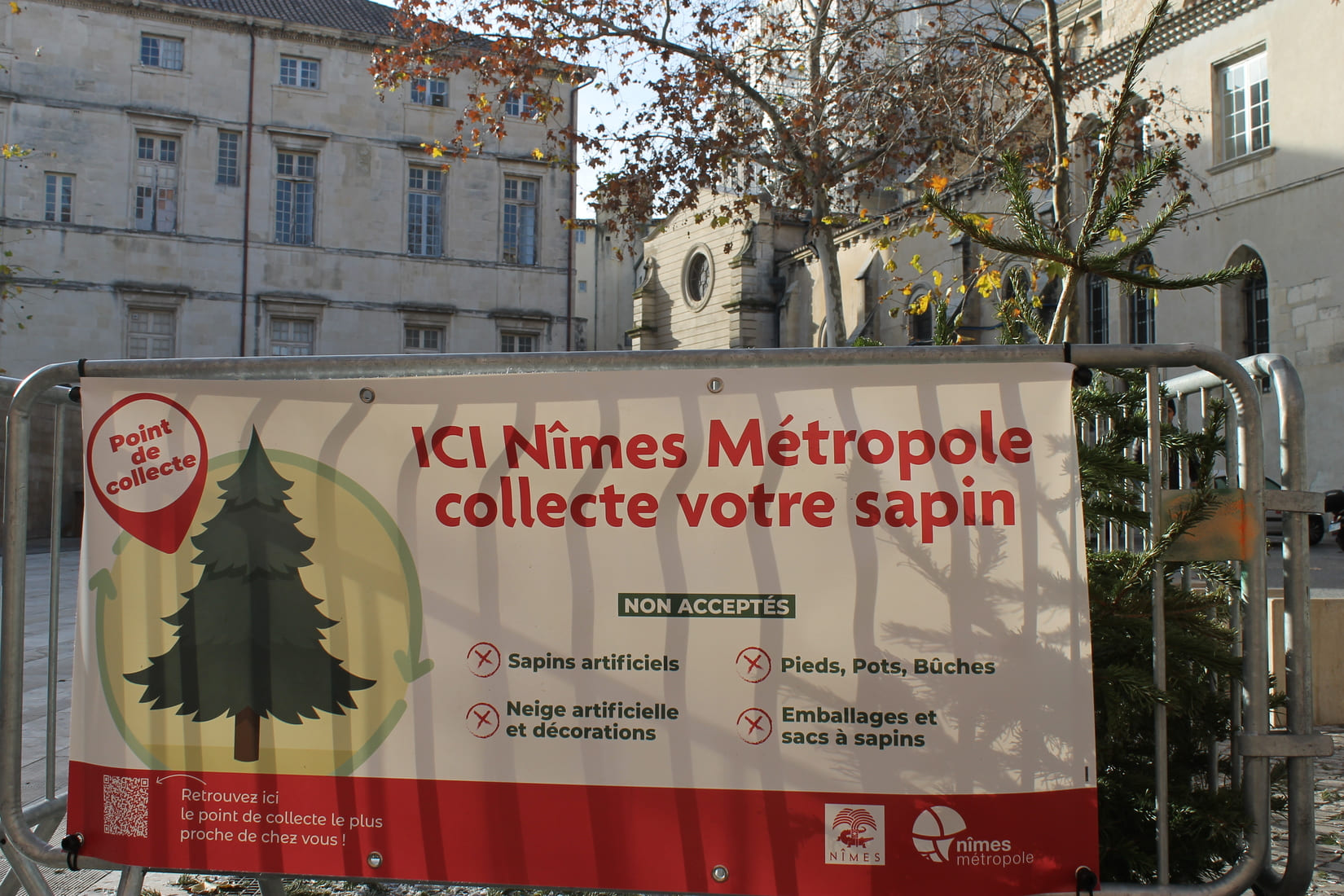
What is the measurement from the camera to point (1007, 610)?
2.47 m

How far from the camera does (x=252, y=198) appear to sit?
33.7 metres

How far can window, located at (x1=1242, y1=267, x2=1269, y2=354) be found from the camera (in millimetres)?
22297

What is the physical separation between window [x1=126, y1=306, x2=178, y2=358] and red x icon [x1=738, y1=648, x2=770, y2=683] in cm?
3338

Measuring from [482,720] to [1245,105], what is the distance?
25371mm

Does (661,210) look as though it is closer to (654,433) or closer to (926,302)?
(926,302)

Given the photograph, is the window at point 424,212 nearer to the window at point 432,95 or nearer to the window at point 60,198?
the window at point 432,95

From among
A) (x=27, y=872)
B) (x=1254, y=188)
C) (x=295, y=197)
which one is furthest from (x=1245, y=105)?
(x=295, y=197)

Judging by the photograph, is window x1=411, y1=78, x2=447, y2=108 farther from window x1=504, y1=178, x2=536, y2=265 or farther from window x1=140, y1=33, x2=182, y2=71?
window x1=140, y1=33, x2=182, y2=71

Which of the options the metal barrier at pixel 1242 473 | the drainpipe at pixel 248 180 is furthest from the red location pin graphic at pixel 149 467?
the drainpipe at pixel 248 180

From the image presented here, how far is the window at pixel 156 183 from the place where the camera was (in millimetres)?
32781

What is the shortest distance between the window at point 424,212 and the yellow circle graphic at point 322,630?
33.9 metres

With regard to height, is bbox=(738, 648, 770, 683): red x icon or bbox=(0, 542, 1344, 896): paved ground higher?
bbox=(738, 648, 770, 683): red x icon

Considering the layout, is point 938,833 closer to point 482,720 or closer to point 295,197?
point 482,720

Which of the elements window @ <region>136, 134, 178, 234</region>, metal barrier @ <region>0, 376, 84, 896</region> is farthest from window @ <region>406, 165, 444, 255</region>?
metal barrier @ <region>0, 376, 84, 896</region>
